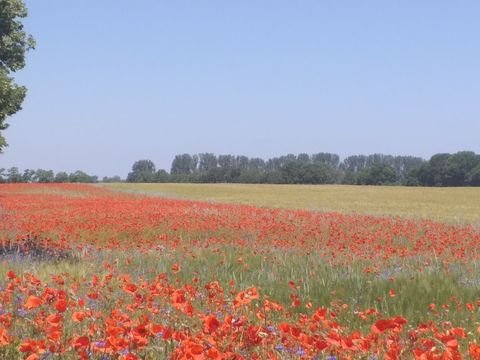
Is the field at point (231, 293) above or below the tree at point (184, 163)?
below

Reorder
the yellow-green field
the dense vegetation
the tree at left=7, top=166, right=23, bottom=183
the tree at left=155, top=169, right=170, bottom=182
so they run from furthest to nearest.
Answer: the tree at left=155, top=169, right=170, bottom=182
the dense vegetation
the tree at left=7, top=166, right=23, bottom=183
the yellow-green field

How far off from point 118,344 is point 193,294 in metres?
2.76

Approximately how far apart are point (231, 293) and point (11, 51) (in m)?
15.5

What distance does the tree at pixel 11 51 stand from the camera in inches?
447

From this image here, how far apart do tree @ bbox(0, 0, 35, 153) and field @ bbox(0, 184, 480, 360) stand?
2849mm

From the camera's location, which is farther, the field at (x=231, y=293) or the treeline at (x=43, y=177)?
the treeline at (x=43, y=177)

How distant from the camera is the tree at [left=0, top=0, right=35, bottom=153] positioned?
11.4 meters

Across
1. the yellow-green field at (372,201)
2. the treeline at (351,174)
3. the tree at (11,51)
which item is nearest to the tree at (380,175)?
the treeline at (351,174)

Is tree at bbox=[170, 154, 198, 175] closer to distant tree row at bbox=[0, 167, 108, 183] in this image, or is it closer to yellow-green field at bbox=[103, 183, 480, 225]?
distant tree row at bbox=[0, 167, 108, 183]

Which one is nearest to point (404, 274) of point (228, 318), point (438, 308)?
point (438, 308)

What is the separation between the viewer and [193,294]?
5141 millimetres

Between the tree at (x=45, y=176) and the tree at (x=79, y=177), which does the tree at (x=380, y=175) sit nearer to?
the tree at (x=79, y=177)

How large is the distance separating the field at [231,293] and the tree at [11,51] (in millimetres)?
2849

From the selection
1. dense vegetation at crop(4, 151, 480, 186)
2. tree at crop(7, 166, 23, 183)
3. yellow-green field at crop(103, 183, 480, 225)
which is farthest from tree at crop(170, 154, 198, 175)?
yellow-green field at crop(103, 183, 480, 225)
